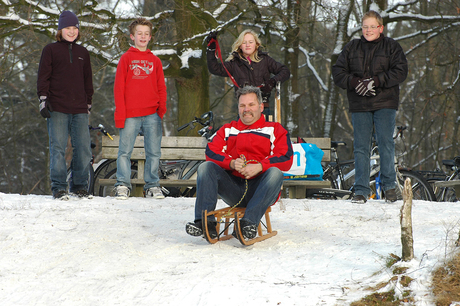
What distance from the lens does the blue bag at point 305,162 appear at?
6547mm

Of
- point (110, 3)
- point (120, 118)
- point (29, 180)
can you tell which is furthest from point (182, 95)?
point (29, 180)

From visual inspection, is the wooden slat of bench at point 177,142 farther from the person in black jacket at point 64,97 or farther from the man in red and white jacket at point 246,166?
the man in red and white jacket at point 246,166

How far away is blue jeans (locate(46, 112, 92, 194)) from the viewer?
563cm

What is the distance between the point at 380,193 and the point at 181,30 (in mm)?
5209

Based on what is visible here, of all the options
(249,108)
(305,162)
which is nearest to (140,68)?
(249,108)

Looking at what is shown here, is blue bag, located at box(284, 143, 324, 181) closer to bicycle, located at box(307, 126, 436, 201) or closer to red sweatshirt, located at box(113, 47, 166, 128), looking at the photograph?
bicycle, located at box(307, 126, 436, 201)

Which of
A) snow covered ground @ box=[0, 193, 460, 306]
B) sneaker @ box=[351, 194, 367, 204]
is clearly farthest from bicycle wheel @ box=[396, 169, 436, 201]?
snow covered ground @ box=[0, 193, 460, 306]

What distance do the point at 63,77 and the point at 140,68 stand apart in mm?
909

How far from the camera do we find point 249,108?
4.01 m

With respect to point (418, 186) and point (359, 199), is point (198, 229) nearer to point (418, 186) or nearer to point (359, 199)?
point (359, 199)

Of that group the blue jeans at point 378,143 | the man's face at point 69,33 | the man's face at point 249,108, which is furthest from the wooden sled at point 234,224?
the man's face at point 69,33

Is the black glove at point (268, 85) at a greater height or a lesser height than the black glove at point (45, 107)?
greater

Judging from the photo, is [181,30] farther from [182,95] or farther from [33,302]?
[33,302]

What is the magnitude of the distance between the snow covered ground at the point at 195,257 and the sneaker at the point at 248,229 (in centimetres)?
14
